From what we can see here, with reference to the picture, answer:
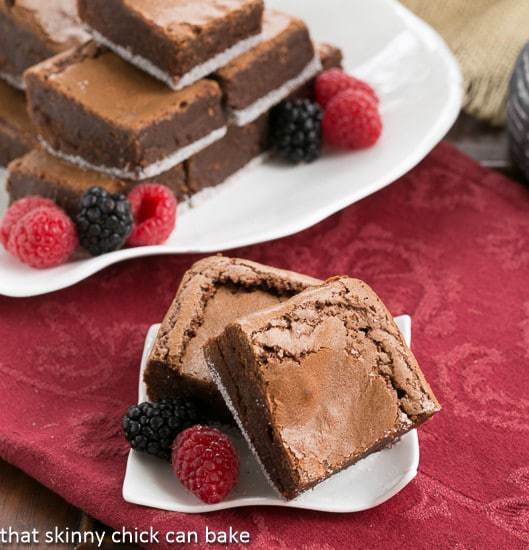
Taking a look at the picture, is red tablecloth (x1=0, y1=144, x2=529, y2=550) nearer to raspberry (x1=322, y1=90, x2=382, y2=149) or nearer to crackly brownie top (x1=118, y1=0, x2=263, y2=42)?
raspberry (x1=322, y1=90, x2=382, y2=149)

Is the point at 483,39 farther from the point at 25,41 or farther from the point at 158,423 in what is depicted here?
the point at 158,423

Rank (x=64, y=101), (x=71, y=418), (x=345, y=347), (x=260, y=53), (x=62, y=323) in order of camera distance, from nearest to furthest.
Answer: (x=345, y=347)
(x=71, y=418)
(x=62, y=323)
(x=64, y=101)
(x=260, y=53)

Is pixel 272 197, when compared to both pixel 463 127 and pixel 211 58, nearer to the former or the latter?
pixel 211 58

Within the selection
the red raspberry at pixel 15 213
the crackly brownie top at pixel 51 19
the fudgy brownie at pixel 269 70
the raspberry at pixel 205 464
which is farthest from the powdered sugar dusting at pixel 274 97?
the raspberry at pixel 205 464

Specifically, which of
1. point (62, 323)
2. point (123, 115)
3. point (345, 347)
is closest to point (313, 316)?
point (345, 347)

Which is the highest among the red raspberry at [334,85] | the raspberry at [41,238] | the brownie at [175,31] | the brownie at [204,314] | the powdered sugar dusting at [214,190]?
the brownie at [175,31]

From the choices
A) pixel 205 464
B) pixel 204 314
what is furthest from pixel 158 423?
pixel 204 314

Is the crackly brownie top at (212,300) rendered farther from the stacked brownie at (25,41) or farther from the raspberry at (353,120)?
the stacked brownie at (25,41)
